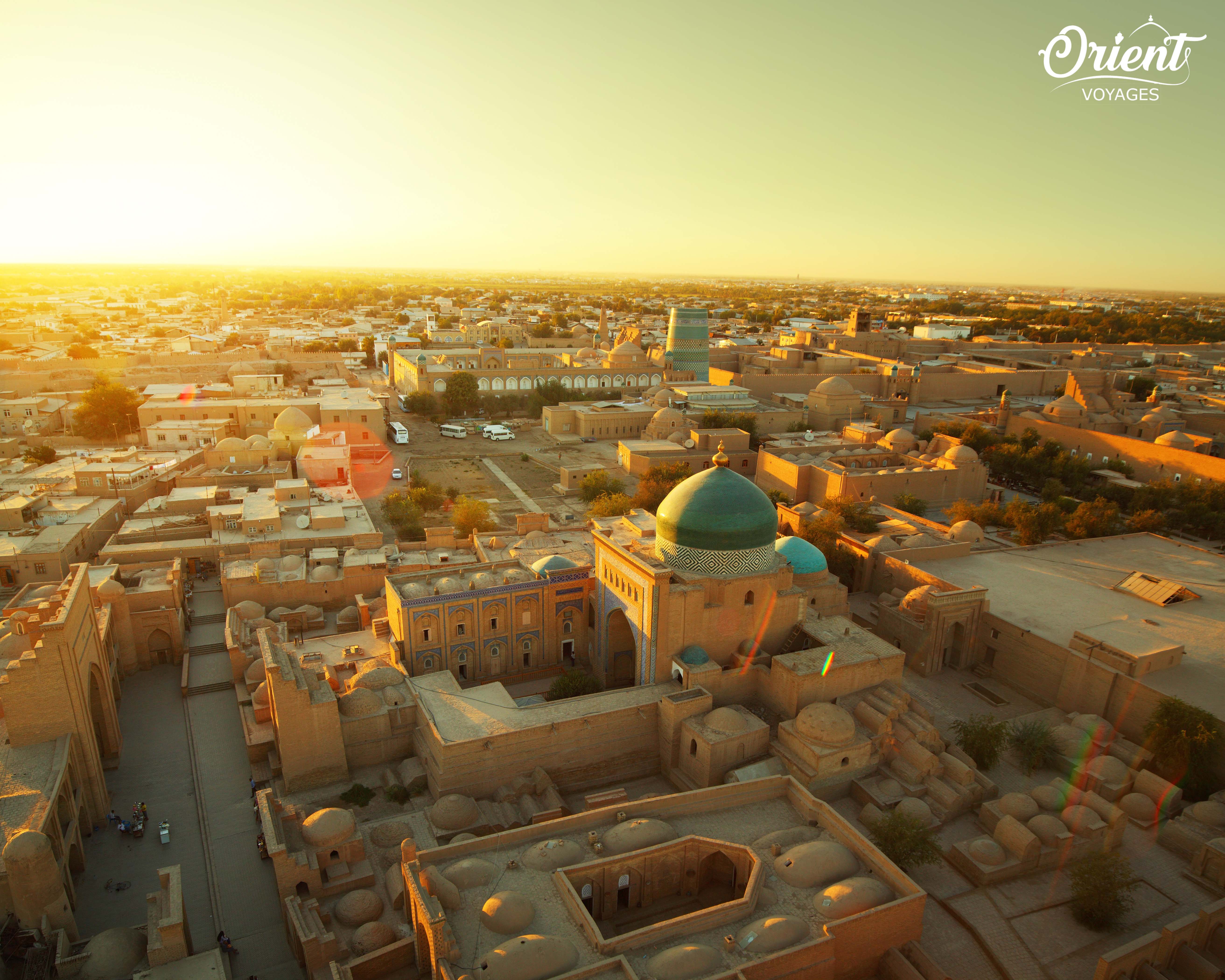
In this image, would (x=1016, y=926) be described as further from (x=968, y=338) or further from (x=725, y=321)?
(x=725, y=321)

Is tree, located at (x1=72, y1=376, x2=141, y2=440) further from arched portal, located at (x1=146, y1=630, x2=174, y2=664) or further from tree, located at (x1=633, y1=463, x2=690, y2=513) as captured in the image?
tree, located at (x1=633, y1=463, x2=690, y2=513)

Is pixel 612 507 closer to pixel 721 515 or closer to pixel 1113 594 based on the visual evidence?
pixel 721 515

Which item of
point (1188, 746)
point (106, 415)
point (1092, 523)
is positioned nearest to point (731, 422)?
point (1092, 523)

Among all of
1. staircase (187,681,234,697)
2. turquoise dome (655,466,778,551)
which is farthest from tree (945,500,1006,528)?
staircase (187,681,234,697)

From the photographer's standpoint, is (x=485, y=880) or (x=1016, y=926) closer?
(x=485, y=880)

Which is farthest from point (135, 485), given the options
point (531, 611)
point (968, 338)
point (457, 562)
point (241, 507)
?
point (968, 338)

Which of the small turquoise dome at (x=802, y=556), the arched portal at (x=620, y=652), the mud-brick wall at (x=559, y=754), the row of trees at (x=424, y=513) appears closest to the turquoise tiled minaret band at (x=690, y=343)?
the row of trees at (x=424, y=513)
